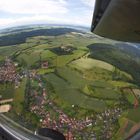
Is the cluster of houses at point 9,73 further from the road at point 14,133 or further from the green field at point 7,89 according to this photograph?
the road at point 14,133

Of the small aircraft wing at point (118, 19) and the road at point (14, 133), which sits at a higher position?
the small aircraft wing at point (118, 19)

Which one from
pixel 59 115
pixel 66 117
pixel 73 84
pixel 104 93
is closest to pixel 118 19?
pixel 59 115

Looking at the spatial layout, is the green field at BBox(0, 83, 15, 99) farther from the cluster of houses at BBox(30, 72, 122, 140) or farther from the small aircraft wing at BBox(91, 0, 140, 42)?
the small aircraft wing at BBox(91, 0, 140, 42)

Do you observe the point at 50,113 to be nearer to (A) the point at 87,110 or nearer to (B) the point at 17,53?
(A) the point at 87,110

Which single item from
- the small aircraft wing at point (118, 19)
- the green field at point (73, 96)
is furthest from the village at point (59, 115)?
the small aircraft wing at point (118, 19)

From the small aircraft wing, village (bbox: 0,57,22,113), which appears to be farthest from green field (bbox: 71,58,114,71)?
the small aircraft wing

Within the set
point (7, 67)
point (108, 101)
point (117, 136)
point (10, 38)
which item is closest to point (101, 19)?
point (117, 136)

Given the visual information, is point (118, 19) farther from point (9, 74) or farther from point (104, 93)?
point (9, 74)

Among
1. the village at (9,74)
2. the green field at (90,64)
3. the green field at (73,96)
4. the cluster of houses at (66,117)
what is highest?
the green field at (90,64)
